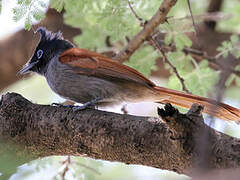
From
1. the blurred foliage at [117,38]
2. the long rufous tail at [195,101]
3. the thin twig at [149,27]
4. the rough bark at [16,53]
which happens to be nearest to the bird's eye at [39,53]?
the blurred foliage at [117,38]

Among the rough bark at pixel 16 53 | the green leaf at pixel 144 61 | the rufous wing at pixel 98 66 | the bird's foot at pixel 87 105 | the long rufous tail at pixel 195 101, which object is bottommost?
the bird's foot at pixel 87 105

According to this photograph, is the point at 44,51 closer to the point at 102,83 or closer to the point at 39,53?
the point at 39,53

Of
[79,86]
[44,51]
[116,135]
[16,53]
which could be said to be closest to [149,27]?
[79,86]

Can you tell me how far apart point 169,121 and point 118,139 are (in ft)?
1.85

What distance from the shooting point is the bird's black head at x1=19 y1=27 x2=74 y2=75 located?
4027mm

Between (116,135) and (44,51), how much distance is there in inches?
64.1

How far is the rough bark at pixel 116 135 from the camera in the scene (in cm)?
236

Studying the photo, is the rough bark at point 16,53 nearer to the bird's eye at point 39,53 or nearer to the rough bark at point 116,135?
the bird's eye at point 39,53

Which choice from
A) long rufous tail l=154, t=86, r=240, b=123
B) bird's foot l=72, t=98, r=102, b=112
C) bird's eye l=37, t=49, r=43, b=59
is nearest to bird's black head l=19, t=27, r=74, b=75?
bird's eye l=37, t=49, r=43, b=59

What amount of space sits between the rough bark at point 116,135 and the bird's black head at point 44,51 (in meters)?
0.97

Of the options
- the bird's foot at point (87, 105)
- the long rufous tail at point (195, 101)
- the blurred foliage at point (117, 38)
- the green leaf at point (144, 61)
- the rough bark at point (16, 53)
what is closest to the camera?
the bird's foot at point (87, 105)

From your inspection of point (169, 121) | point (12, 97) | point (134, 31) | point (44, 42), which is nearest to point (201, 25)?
point (134, 31)

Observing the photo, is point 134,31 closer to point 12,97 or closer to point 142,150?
point 12,97

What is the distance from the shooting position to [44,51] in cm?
407
